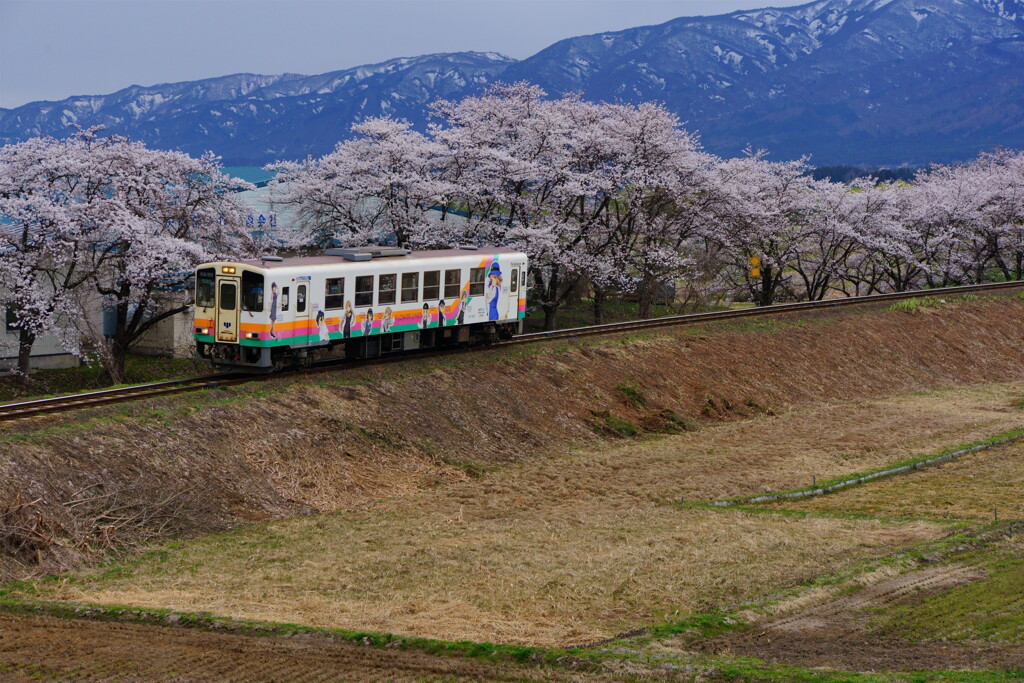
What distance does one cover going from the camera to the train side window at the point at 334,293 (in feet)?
76.6

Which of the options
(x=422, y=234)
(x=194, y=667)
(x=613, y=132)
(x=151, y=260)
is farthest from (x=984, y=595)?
(x=613, y=132)

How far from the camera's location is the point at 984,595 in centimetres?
1374

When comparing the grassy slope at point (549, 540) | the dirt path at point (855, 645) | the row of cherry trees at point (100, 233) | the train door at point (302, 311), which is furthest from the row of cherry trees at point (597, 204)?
the dirt path at point (855, 645)

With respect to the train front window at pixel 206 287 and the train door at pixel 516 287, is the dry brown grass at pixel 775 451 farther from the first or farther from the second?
the train front window at pixel 206 287

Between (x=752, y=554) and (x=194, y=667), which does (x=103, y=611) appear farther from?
(x=752, y=554)

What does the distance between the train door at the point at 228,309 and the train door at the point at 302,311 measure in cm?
118

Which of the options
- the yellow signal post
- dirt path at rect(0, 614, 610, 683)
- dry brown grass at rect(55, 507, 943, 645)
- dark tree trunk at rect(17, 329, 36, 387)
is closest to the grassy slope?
dry brown grass at rect(55, 507, 943, 645)

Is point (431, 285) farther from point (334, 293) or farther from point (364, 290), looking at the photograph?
point (334, 293)

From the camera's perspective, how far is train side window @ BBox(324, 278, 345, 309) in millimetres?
23344

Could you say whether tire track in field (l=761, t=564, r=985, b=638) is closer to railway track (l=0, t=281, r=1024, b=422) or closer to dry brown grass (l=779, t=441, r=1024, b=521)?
dry brown grass (l=779, t=441, r=1024, b=521)

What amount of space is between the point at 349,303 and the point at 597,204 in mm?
20552

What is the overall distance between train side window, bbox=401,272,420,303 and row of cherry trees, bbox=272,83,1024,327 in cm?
1184

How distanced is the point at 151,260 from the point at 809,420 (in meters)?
17.3

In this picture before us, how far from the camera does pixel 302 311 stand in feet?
75.0
